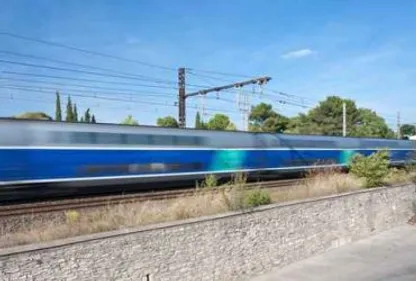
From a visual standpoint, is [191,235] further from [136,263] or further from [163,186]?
[163,186]

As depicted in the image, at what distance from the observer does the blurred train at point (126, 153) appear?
54.7ft

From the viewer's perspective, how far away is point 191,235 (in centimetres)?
1065

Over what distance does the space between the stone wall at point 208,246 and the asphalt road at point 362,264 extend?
14.1 inches

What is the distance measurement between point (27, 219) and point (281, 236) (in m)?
6.15

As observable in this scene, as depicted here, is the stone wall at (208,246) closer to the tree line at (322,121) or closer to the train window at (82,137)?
the train window at (82,137)

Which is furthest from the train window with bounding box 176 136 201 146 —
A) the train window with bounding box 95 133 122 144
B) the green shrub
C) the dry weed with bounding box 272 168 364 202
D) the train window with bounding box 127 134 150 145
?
the green shrub

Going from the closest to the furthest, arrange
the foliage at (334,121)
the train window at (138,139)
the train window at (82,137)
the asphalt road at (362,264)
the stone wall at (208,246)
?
the stone wall at (208,246) → the asphalt road at (362,264) → the train window at (82,137) → the train window at (138,139) → the foliage at (334,121)

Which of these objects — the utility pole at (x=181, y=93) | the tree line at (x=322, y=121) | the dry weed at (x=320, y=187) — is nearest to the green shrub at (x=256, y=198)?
the dry weed at (x=320, y=187)

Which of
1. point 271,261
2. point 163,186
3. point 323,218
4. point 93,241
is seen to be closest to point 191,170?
point 163,186

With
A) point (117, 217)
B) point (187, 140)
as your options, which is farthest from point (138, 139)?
point (117, 217)

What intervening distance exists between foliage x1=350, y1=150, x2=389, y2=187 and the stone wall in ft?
5.20

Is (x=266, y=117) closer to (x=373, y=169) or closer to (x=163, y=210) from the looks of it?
(x=373, y=169)

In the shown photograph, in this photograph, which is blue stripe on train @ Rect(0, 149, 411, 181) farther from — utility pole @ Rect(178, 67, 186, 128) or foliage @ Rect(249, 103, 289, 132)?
foliage @ Rect(249, 103, 289, 132)

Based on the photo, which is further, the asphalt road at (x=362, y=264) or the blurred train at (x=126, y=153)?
the blurred train at (x=126, y=153)
